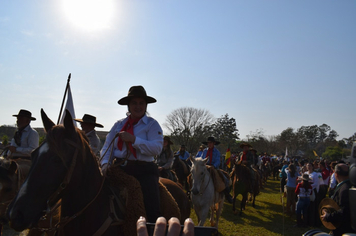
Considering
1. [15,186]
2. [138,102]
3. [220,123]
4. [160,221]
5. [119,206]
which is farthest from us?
[220,123]

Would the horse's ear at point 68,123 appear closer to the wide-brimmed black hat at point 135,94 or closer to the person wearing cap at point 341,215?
the wide-brimmed black hat at point 135,94

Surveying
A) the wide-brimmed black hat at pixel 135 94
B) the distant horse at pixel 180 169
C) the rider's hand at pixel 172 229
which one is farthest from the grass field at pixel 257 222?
Result: the rider's hand at pixel 172 229

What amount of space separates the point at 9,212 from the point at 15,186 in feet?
11.1

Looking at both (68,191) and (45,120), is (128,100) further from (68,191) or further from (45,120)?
(68,191)

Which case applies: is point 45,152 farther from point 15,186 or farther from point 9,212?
point 15,186

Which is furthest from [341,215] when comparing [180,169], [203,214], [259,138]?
[259,138]

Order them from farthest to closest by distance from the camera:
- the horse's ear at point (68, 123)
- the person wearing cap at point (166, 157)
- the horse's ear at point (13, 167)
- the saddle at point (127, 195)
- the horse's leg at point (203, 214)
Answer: the person wearing cap at point (166, 157) → the horse's leg at point (203, 214) → the horse's ear at point (13, 167) → the saddle at point (127, 195) → the horse's ear at point (68, 123)

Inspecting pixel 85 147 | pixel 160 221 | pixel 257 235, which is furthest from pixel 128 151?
pixel 257 235

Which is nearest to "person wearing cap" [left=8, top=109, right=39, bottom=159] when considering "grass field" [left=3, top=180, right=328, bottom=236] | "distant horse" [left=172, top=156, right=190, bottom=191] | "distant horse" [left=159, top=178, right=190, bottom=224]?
"grass field" [left=3, top=180, right=328, bottom=236]

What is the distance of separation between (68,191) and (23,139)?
442 centimetres

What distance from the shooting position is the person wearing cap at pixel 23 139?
589 cm

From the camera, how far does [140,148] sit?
297 cm

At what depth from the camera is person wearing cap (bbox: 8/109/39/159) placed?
589 cm

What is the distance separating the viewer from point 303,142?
5822 centimetres
